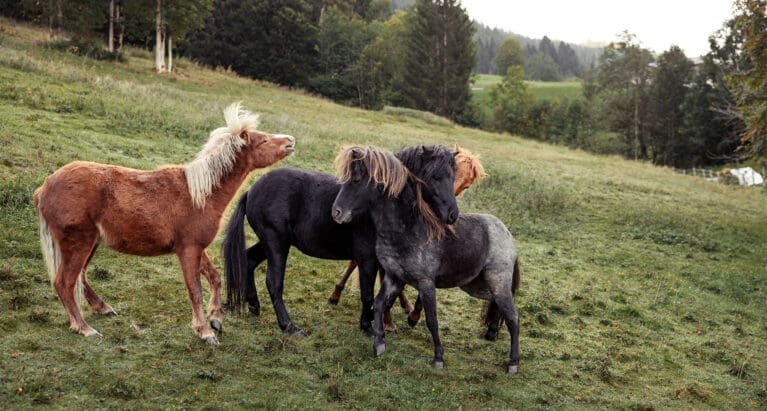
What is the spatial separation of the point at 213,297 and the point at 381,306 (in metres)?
1.94

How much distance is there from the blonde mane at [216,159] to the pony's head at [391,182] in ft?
3.92

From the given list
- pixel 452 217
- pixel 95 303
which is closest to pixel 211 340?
pixel 95 303

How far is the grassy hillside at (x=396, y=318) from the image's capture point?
5371 millimetres

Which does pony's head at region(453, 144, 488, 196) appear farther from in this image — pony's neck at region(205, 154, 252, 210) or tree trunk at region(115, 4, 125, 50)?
tree trunk at region(115, 4, 125, 50)

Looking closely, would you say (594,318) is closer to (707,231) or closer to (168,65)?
(707,231)

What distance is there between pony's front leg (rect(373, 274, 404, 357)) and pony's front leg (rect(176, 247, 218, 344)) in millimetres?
1767

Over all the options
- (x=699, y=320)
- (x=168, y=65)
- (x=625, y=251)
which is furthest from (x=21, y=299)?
(x=168, y=65)

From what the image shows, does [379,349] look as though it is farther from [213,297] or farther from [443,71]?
[443,71]

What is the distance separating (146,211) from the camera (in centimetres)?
579

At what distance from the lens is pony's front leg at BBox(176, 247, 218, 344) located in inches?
235

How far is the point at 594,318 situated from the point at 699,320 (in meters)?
2.13

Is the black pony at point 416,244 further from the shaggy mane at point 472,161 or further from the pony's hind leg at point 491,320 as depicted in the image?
the shaggy mane at point 472,161

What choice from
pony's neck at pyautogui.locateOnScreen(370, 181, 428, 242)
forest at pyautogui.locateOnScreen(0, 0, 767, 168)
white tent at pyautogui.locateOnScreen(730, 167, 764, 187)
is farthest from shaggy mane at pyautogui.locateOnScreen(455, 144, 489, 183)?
forest at pyautogui.locateOnScreen(0, 0, 767, 168)

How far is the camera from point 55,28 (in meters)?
37.7
